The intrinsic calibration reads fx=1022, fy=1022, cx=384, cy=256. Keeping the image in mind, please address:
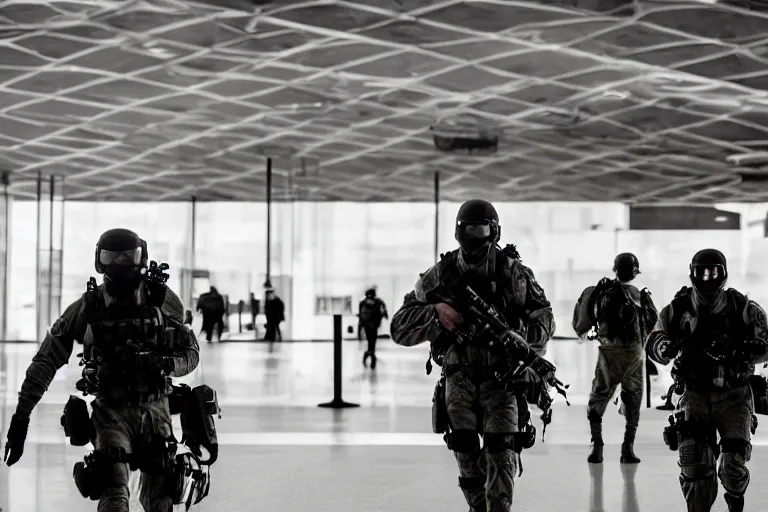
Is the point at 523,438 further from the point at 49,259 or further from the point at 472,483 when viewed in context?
the point at 49,259

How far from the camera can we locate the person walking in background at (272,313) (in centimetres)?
2593

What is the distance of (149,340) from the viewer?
181 inches

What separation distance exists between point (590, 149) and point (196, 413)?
17.9m

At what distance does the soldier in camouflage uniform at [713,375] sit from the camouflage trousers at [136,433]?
2.66 metres

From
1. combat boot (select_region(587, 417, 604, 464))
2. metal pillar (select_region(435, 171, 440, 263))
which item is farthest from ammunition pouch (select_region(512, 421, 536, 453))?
metal pillar (select_region(435, 171, 440, 263))

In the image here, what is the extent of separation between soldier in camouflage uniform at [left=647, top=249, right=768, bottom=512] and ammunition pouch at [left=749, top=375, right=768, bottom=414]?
0.16ft

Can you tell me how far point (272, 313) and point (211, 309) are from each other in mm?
2073

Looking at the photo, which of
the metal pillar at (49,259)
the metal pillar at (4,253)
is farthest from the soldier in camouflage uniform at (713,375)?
the metal pillar at (4,253)

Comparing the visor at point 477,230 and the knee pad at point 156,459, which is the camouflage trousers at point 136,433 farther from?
the visor at point 477,230

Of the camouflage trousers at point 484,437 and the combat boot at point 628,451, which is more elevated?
the camouflage trousers at point 484,437

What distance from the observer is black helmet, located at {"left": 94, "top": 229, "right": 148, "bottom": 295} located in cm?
459

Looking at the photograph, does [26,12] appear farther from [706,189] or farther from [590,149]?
[706,189]

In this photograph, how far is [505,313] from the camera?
16.8 feet

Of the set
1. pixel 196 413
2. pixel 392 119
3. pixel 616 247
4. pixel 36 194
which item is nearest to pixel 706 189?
pixel 616 247
